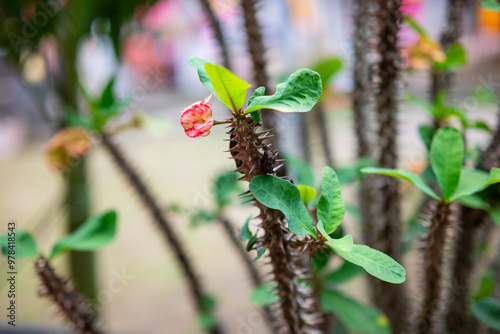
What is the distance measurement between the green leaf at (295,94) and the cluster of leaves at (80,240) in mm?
268

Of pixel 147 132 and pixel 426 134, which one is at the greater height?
pixel 426 134

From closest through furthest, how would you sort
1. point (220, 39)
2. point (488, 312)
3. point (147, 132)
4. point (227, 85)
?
point (227, 85), point (488, 312), point (220, 39), point (147, 132)

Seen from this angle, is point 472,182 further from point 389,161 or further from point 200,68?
point 200,68

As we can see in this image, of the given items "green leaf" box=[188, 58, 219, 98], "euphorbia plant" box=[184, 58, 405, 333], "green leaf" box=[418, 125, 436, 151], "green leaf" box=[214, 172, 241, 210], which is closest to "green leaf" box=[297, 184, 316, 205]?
"euphorbia plant" box=[184, 58, 405, 333]

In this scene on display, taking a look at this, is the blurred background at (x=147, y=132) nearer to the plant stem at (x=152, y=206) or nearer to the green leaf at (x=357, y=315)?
the plant stem at (x=152, y=206)

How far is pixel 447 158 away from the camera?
0.38 metres

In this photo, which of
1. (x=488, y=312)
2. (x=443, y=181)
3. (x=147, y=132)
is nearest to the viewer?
(x=443, y=181)

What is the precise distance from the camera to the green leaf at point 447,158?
369mm

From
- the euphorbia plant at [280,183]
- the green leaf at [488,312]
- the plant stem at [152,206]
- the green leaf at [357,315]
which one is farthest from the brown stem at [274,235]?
the plant stem at [152,206]

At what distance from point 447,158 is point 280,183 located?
0.19 metres

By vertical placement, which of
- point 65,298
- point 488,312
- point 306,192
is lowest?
point 488,312

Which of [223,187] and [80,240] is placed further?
[223,187]

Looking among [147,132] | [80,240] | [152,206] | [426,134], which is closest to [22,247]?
[80,240]

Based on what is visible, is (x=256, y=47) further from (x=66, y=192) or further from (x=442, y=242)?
(x=66, y=192)
